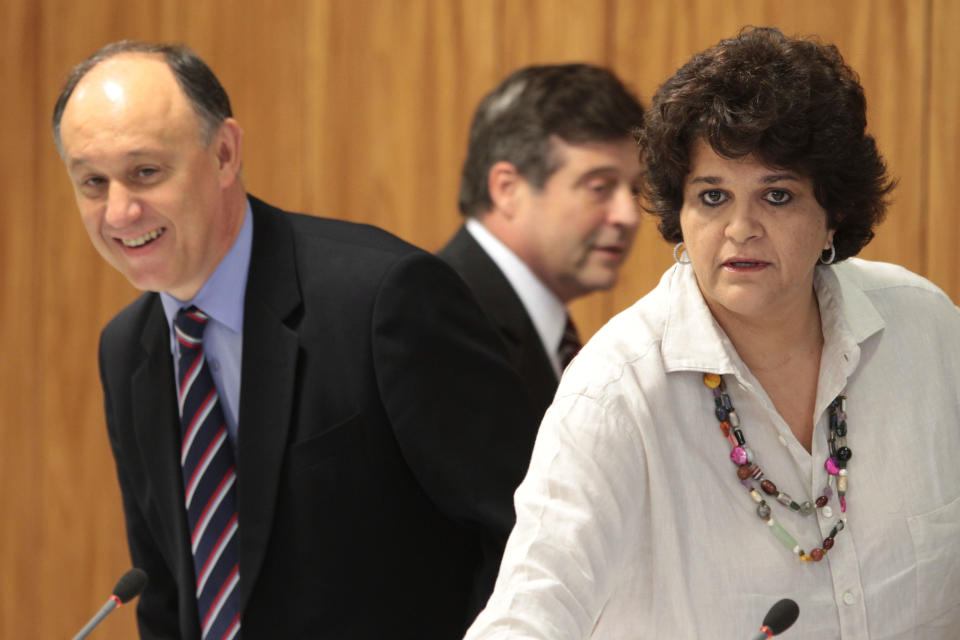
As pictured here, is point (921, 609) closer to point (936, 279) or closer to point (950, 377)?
point (950, 377)

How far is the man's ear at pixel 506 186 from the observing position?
10.0ft

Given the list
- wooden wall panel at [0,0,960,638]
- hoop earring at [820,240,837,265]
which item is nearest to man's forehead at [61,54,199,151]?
hoop earring at [820,240,837,265]

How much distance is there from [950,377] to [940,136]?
62.2 inches

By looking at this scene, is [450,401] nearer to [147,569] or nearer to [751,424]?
[751,424]

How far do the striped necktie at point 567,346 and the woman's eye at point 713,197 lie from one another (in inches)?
51.5

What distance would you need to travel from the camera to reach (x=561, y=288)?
303 cm

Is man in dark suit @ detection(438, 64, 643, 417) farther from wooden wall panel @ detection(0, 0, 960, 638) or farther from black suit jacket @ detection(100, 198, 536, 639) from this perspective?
black suit jacket @ detection(100, 198, 536, 639)

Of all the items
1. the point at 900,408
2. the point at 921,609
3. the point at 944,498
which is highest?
the point at 900,408

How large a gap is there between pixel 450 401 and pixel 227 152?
58 cm

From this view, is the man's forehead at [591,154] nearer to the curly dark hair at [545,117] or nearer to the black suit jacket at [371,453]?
the curly dark hair at [545,117]

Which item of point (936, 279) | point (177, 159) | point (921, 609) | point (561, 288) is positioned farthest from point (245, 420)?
point (936, 279)

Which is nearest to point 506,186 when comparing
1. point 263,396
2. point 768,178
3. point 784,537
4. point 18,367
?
point 263,396

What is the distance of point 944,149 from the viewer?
3.12 m

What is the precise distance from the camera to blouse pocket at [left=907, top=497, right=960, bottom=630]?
63.1 inches
